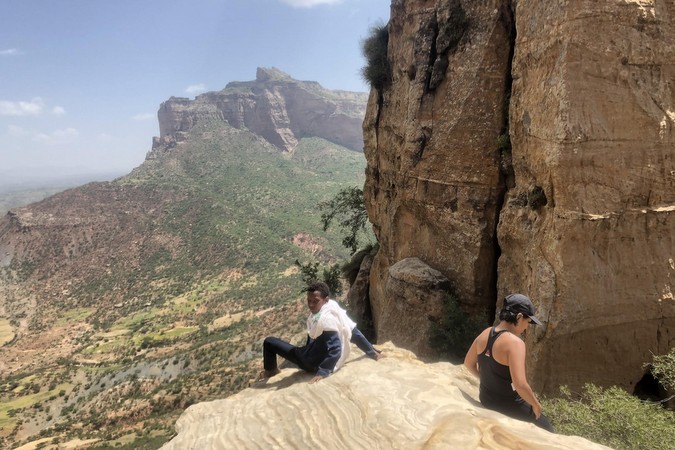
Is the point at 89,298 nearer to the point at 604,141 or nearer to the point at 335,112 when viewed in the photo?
the point at 604,141

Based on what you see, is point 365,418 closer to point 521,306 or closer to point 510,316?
point 510,316

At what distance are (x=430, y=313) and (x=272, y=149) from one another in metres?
131

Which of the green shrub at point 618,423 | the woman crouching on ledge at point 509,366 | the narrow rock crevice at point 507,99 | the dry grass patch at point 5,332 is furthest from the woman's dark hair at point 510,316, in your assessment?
the dry grass patch at point 5,332

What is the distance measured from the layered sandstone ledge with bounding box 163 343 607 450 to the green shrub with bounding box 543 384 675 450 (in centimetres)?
261

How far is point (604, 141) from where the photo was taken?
9.47 meters

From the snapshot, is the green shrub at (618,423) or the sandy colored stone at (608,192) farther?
the sandy colored stone at (608,192)

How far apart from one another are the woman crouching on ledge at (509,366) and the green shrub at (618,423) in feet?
10.4

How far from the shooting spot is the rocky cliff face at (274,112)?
15525cm

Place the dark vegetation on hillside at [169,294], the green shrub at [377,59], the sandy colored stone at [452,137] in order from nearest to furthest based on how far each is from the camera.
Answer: the sandy colored stone at [452,137] < the green shrub at [377,59] < the dark vegetation on hillside at [169,294]

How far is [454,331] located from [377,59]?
45.6 feet

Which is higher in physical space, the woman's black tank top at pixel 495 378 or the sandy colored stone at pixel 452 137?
the sandy colored stone at pixel 452 137

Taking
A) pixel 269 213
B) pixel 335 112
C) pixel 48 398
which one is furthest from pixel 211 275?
pixel 335 112

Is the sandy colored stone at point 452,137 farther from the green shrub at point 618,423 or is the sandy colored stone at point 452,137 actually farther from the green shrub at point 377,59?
the green shrub at point 618,423

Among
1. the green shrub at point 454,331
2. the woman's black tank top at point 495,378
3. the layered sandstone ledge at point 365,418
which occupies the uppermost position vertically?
the woman's black tank top at point 495,378
